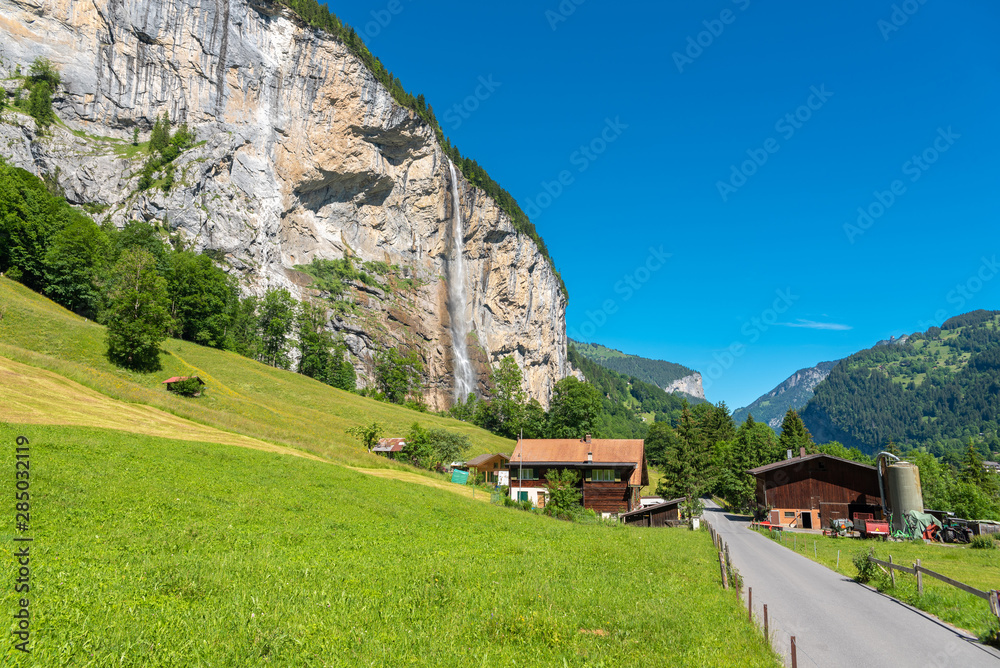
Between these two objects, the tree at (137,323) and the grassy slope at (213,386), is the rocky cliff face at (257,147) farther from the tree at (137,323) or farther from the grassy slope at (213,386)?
the tree at (137,323)

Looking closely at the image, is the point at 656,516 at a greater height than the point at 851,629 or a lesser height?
greater

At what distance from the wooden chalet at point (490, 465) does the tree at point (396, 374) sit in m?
50.4

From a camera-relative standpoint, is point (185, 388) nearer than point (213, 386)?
Yes

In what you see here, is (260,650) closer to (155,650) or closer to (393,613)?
(155,650)

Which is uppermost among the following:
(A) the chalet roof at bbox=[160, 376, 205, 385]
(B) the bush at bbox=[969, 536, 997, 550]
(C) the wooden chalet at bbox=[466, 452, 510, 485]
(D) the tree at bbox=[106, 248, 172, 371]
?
(D) the tree at bbox=[106, 248, 172, 371]

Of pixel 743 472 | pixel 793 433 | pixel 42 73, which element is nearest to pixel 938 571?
pixel 743 472

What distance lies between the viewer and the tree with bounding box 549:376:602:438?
105688 millimetres

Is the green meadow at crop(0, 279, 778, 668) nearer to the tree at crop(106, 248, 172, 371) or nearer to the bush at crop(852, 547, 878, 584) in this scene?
the bush at crop(852, 547, 878, 584)

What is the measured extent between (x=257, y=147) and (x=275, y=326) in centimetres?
4271

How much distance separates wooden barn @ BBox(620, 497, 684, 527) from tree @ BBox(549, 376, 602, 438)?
51361mm

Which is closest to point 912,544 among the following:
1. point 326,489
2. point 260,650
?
point 326,489

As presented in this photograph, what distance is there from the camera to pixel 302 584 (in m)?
12.1

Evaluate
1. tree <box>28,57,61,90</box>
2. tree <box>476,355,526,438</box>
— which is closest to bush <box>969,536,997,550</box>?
tree <box>476,355,526,438</box>

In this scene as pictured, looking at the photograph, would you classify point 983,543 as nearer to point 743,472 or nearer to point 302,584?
point 743,472
